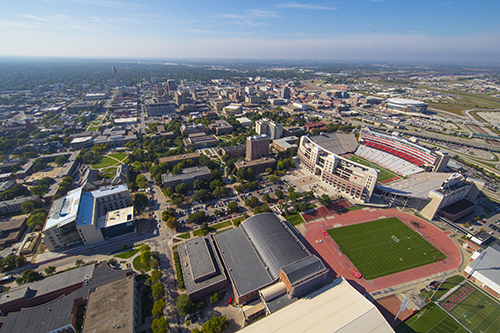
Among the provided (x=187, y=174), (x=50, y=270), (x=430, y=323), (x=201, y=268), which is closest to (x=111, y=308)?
(x=201, y=268)

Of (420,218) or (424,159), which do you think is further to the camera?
(424,159)

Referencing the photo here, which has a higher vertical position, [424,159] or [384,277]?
[424,159]

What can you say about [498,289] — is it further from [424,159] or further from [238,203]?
[238,203]

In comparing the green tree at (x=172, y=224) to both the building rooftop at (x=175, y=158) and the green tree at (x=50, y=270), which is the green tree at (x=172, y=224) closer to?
the green tree at (x=50, y=270)

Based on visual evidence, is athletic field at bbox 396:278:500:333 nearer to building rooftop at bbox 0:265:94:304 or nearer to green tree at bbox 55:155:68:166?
building rooftop at bbox 0:265:94:304

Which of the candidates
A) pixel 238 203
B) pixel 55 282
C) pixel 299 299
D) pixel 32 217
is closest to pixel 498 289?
pixel 299 299

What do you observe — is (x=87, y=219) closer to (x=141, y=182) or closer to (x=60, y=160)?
(x=141, y=182)

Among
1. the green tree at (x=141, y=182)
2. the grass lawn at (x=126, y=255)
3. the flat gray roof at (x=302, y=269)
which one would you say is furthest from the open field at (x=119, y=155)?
the flat gray roof at (x=302, y=269)
